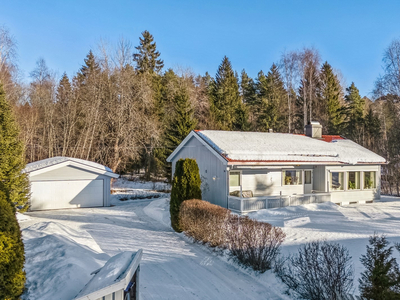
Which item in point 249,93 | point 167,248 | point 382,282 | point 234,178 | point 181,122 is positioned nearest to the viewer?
point 382,282

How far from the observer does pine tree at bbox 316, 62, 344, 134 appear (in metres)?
35.2

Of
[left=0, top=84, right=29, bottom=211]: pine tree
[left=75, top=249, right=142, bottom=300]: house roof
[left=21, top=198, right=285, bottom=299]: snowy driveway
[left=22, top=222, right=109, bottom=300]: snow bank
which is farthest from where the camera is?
[left=0, top=84, right=29, bottom=211]: pine tree

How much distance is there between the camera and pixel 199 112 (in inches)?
1383

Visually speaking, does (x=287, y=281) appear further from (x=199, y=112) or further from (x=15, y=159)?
(x=199, y=112)

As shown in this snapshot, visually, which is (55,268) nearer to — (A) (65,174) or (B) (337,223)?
(B) (337,223)

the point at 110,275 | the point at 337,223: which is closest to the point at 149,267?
the point at 110,275

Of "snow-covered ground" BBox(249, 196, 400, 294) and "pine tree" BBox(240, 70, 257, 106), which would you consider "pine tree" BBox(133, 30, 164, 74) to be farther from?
"snow-covered ground" BBox(249, 196, 400, 294)

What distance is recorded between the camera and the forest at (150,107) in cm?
2688

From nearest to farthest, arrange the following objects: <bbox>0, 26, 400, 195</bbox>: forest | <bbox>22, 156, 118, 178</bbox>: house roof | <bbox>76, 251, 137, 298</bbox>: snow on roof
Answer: <bbox>76, 251, 137, 298</bbox>: snow on roof
<bbox>22, 156, 118, 178</bbox>: house roof
<bbox>0, 26, 400, 195</bbox>: forest

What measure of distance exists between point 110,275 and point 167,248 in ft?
19.0

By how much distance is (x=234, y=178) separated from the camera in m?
15.7

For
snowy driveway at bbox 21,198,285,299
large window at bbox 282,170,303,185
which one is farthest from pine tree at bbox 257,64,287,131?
snowy driveway at bbox 21,198,285,299

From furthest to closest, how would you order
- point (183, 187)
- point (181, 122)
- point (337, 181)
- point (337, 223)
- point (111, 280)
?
1. point (181, 122)
2. point (337, 181)
3. point (183, 187)
4. point (337, 223)
5. point (111, 280)

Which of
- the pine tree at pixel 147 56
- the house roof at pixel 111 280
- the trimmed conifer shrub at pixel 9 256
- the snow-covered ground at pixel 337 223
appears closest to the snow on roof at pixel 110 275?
the house roof at pixel 111 280
